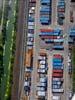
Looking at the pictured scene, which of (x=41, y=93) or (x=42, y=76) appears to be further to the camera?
(x=42, y=76)

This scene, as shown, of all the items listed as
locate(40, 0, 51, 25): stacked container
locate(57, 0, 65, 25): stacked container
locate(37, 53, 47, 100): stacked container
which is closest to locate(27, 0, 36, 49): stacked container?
locate(40, 0, 51, 25): stacked container

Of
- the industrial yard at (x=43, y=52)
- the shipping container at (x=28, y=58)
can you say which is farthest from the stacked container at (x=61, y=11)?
the shipping container at (x=28, y=58)

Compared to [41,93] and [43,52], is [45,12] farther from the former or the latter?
[41,93]

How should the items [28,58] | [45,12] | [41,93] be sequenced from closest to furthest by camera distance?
[41,93]
[28,58]
[45,12]

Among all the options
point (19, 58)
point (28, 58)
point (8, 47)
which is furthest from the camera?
point (8, 47)

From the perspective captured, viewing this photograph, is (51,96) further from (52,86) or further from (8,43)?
(8,43)

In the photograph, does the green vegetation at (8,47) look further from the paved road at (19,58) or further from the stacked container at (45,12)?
the stacked container at (45,12)

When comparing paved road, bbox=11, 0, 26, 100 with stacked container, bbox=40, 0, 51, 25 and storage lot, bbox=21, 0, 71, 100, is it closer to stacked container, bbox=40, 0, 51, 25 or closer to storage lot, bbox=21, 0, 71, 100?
storage lot, bbox=21, 0, 71, 100

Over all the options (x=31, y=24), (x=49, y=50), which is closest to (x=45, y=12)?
(x=31, y=24)
